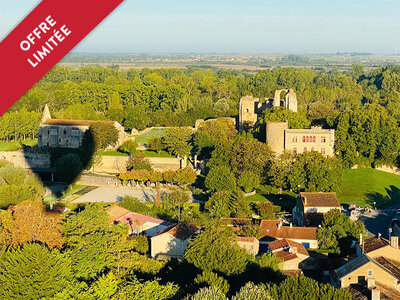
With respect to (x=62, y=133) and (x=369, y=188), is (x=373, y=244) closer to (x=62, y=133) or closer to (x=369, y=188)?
(x=369, y=188)

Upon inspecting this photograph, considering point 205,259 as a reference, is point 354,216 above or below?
below

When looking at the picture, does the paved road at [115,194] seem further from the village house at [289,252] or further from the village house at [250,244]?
the village house at [289,252]

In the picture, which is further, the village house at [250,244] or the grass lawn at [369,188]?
the grass lawn at [369,188]

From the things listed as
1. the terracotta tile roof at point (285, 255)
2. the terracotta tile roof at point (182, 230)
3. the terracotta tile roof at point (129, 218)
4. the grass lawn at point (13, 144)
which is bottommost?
the grass lawn at point (13, 144)

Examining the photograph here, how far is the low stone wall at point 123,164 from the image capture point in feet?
128

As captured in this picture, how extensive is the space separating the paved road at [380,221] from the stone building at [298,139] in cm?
728

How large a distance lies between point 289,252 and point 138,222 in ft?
24.8

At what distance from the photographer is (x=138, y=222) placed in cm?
2561

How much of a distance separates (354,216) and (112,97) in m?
39.4

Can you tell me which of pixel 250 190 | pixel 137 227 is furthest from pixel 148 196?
pixel 137 227

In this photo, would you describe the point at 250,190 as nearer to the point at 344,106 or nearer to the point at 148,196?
the point at 148,196

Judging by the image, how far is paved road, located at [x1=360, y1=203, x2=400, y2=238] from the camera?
2633 centimetres

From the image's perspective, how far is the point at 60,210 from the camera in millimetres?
27172

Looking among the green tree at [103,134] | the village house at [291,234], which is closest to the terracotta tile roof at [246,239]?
the village house at [291,234]
